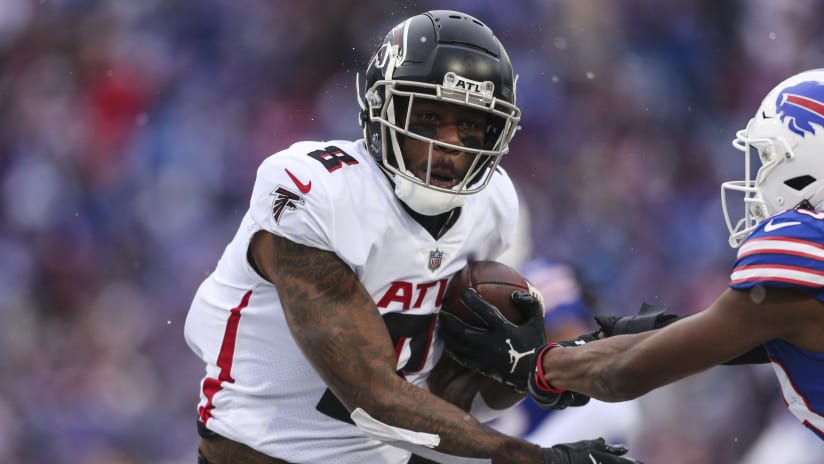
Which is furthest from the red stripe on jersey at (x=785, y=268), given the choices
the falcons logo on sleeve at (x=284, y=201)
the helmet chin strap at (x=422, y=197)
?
the falcons logo on sleeve at (x=284, y=201)

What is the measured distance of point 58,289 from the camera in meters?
3.93

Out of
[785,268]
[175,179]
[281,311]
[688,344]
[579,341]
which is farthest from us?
[175,179]

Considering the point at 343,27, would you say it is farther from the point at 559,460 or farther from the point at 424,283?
the point at 559,460

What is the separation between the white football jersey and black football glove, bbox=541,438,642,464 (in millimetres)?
469

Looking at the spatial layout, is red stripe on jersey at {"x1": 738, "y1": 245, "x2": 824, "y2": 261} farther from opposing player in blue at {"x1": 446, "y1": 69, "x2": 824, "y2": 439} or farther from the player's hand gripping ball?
the player's hand gripping ball

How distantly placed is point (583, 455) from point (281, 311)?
0.80 meters

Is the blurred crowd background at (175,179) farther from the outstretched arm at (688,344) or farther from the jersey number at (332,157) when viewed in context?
the outstretched arm at (688,344)

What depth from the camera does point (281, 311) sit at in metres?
2.39

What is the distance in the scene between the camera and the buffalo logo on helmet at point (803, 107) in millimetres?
1930

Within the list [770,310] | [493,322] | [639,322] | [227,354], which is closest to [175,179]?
[227,354]

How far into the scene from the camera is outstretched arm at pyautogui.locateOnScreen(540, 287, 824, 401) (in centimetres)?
179

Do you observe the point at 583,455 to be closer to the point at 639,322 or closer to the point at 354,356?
the point at 639,322

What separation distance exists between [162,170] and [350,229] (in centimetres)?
198

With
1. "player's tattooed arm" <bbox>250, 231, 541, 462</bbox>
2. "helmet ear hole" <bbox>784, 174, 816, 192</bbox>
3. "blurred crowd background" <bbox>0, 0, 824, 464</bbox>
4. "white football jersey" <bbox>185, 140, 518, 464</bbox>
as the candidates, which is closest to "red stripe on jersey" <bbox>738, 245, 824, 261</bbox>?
"helmet ear hole" <bbox>784, 174, 816, 192</bbox>
